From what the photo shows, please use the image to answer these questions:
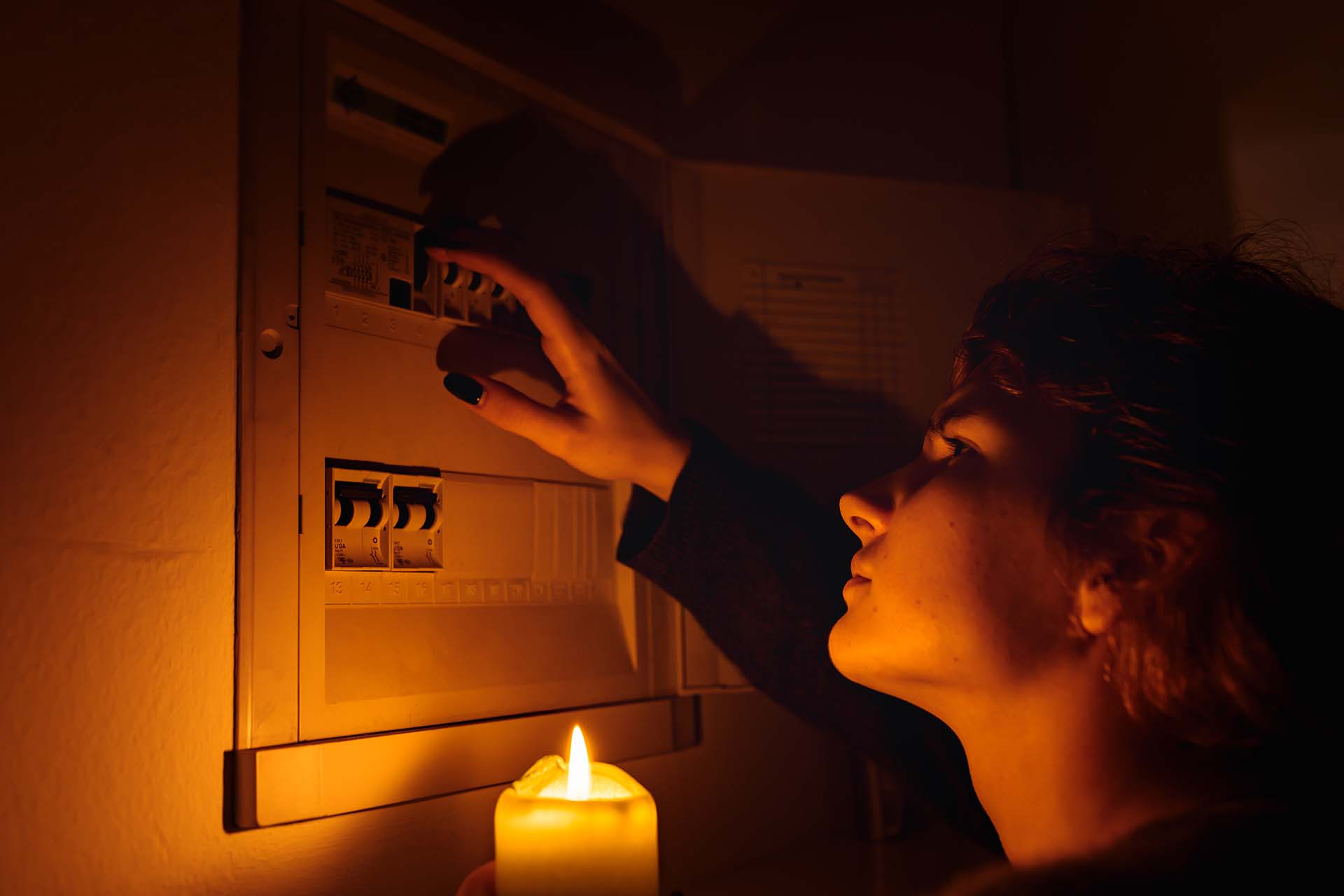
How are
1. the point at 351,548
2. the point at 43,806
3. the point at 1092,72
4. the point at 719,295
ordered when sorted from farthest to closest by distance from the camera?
the point at 1092,72 → the point at 719,295 → the point at 351,548 → the point at 43,806

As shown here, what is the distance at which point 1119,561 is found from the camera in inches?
23.2

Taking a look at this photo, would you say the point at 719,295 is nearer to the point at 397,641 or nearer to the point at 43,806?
the point at 397,641

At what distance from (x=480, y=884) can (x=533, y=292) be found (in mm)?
435

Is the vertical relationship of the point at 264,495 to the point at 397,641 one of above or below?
above

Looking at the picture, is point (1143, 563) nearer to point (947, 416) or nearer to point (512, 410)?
point (947, 416)

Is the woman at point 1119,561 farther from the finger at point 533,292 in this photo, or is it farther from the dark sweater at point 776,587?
the dark sweater at point 776,587

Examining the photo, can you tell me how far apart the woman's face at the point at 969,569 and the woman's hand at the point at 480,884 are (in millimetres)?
283

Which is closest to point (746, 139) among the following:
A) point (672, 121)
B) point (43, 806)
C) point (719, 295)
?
point (672, 121)

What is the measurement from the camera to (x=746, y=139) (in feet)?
3.83

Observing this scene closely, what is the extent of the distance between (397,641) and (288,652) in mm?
82

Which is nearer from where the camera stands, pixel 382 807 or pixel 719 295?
pixel 382 807

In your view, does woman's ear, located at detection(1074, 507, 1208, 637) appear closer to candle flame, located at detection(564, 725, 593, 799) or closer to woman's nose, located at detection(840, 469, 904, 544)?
woman's nose, located at detection(840, 469, 904, 544)

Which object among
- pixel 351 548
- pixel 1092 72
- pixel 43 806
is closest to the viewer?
pixel 43 806

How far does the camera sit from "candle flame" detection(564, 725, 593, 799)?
574 millimetres
